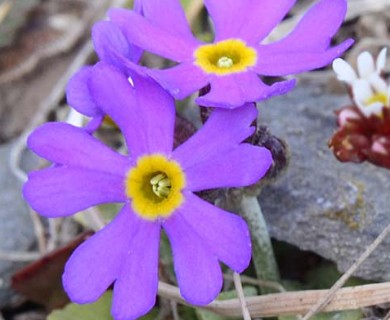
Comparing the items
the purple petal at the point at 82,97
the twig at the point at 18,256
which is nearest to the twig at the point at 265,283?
the purple petal at the point at 82,97

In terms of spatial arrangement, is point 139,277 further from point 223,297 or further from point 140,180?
point 223,297

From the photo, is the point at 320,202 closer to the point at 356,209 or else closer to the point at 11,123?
the point at 356,209

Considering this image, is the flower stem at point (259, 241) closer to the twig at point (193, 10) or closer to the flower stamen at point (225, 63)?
the flower stamen at point (225, 63)

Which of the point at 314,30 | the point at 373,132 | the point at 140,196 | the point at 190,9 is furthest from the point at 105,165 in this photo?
the point at 190,9

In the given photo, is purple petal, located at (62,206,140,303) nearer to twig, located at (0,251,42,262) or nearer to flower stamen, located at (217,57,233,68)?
flower stamen, located at (217,57,233,68)

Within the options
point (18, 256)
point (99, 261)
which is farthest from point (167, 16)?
point (18, 256)
